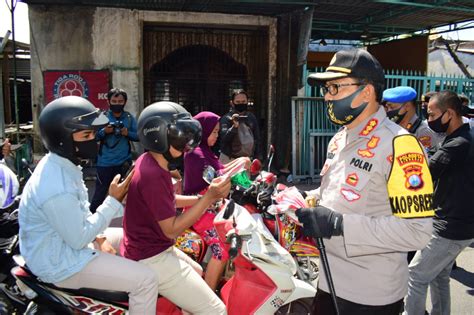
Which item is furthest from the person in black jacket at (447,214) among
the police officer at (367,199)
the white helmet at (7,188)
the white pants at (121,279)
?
the white helmet at (7,188)

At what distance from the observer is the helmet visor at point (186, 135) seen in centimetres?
255

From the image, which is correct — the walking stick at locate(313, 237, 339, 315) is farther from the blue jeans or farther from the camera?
the camera

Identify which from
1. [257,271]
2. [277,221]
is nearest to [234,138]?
[277,221]

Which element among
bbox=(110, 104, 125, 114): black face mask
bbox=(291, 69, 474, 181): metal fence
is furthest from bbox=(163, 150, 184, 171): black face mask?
bbox=(291, 69, 474, 181): metal fence

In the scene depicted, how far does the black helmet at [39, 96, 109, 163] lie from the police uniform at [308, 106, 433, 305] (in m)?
1.42

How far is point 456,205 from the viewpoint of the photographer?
3133 mm

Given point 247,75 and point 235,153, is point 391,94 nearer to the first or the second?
point 235,153

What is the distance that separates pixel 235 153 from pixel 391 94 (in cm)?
243

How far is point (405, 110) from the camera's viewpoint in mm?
4121

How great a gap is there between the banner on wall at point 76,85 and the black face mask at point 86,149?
6159 millimetres

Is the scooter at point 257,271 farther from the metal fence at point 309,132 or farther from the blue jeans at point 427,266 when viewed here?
the metal fence at point 309,132

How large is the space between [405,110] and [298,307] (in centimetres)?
222

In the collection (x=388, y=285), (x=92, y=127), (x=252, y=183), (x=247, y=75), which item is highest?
(x=247, y=75)

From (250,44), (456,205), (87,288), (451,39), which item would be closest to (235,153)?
(456,205)
